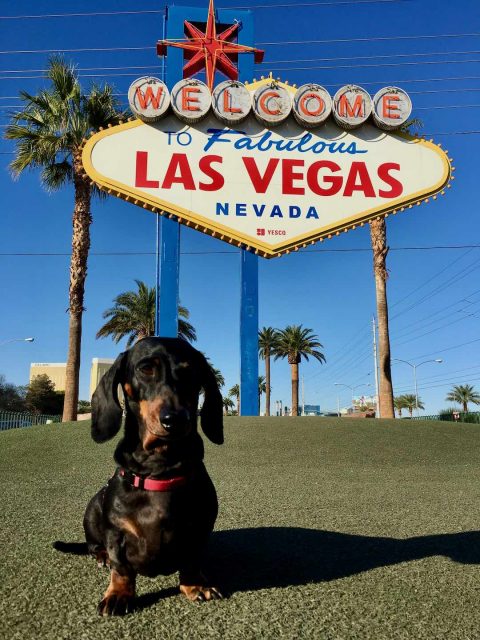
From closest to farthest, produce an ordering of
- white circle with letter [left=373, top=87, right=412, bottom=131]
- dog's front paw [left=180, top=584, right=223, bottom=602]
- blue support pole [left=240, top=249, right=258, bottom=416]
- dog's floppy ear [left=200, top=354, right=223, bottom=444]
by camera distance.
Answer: dog's front paw [left=180, top=584, right=223, bottom=602], dog's floppy ear [left=200, top=354, right=223, bottom=444], white circle with letter [left=373, top=87, right=412, bottom=131], blue support pole [left=240, top=249, right=258, bottom=416]

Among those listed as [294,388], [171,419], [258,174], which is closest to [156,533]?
[171,419]

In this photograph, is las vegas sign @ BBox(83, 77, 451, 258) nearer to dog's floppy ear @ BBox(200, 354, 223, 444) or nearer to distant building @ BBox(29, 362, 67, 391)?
dog's floppy ear @ BBox(200, 354, 223, 444)

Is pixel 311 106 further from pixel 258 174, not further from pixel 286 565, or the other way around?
pixel 286 565

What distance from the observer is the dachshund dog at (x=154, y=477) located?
2074 millimetres

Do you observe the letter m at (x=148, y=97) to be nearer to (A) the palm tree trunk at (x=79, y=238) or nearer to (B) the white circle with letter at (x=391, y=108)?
(B) the white circle with letter at (x=391, y=108)

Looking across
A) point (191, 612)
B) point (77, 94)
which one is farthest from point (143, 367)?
point (77, 94)

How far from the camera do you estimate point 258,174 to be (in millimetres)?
9000

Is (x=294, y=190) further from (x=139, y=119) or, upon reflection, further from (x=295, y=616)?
(x=295, y=616)

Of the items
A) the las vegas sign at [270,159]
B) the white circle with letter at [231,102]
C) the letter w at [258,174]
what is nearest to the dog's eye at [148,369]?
the las vegas sign at [270,159]

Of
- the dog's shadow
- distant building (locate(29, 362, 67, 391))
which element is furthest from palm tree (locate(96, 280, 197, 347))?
distant building (locate(29, 362, 67, 391))

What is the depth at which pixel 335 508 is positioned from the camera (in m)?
4.89

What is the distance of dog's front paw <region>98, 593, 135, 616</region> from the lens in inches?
82.1

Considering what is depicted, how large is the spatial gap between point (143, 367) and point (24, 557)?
164 cm

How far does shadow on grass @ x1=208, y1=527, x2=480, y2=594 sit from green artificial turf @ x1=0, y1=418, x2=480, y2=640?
0.5 inches
